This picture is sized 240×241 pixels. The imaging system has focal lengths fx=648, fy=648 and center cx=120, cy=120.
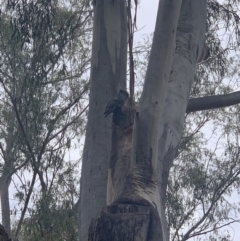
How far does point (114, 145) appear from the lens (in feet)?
13.1

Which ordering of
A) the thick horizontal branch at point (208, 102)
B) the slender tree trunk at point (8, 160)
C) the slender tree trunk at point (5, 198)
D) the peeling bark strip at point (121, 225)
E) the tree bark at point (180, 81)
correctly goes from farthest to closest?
the slender tree trunk at point (5, 198) → the slender tree trunk at point (8, 160) → the thick horizontal branch at point (208, 102) → the tree bark at point (180, 81) → the peeling bark strip at point (121, 225)

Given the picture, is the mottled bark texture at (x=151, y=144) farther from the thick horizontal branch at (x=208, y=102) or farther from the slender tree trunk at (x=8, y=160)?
the slender tree trunk at (x=8, y=160)

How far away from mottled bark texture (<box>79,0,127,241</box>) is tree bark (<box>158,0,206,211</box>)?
40 cm

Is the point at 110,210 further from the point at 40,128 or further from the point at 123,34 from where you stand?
the point at 40,128

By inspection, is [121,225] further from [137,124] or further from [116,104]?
[116,104]

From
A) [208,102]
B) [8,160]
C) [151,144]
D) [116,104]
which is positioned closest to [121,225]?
[151,144]

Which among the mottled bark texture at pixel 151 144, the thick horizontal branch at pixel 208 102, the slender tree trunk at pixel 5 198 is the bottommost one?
the mottled bark texture at pixel 151 144

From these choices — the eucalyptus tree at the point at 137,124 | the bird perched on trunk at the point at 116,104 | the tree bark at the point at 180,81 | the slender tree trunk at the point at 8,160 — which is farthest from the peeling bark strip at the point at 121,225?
the slender tree trunk at the point at 8,160

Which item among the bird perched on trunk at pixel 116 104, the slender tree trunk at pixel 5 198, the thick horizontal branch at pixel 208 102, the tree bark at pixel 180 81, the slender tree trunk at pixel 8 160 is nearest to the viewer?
the bird perched on trunk at pixel 116 104

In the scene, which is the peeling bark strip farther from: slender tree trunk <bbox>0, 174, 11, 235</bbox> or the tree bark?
slender tree trunk <bbox>0, 174, 11, 235</bbox>

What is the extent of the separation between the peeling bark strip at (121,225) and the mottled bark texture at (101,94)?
0.97 metres

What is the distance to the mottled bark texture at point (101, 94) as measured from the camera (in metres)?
4.22

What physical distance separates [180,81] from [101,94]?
0.56m

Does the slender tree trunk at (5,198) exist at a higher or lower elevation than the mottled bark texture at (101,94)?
higher
